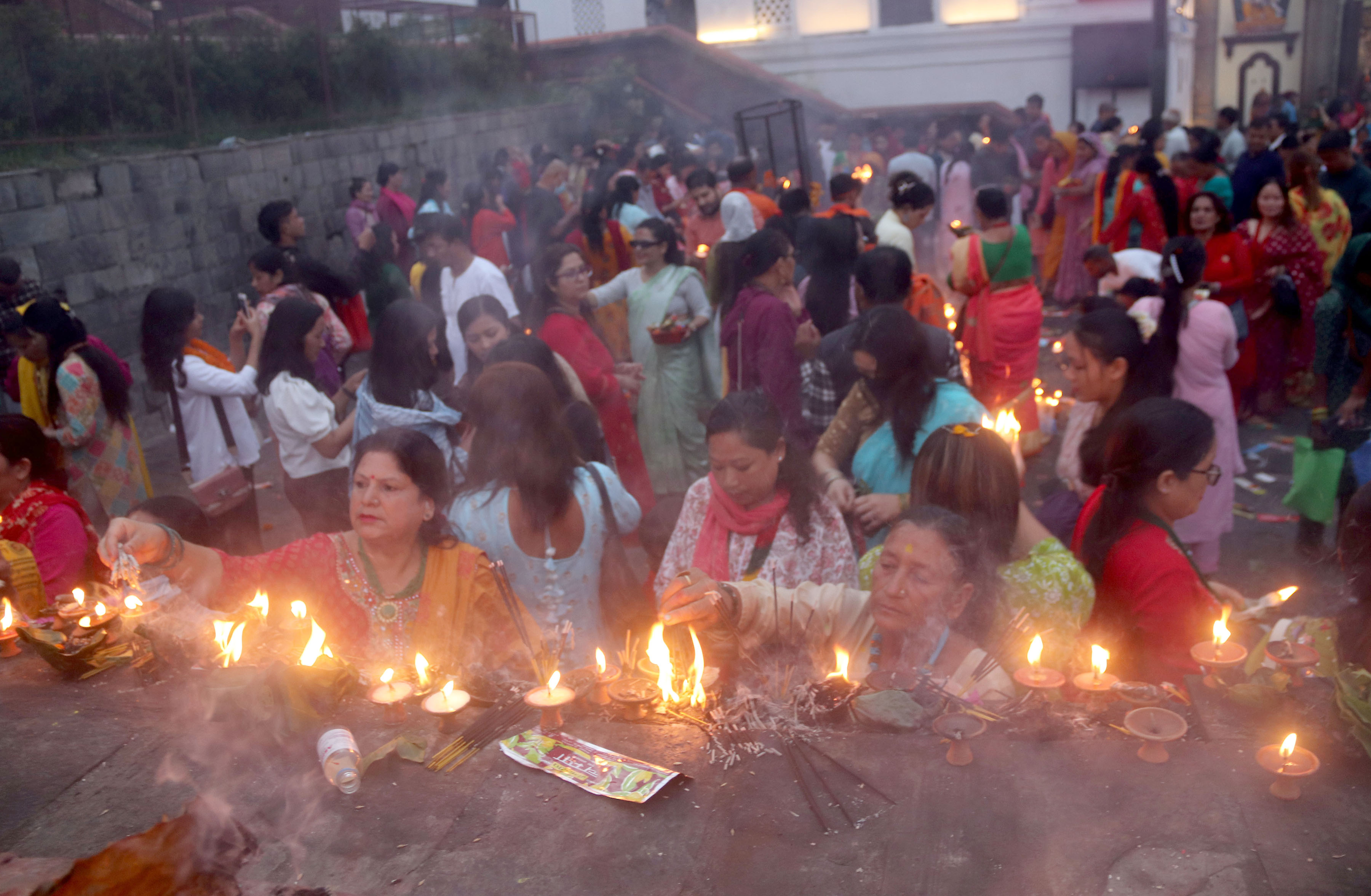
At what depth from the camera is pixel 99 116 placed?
9.65m

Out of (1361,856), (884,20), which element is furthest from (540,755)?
(884,20)

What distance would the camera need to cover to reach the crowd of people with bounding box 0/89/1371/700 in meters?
2.86

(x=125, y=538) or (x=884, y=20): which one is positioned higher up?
(x=884, y=20)

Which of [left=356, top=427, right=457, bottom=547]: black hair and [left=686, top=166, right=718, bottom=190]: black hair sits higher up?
[left=686, top=166, right=718, bottom=190]: black hair

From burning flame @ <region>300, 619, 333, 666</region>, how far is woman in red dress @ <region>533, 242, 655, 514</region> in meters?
2.82

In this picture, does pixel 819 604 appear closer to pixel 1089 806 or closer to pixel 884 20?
pixel 1089 806

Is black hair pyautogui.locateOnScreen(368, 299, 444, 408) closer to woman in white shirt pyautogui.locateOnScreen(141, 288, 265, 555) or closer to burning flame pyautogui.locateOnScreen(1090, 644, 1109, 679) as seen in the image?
woman in white shirt pyautogui.locateOnScreen(141, 288, 265, 555)

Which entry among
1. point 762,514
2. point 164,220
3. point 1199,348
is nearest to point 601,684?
point 762,514

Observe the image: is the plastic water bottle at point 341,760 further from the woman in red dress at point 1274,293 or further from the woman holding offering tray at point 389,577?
the woman in red dress at point 1274,293

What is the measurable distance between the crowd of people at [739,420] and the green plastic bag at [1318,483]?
7cm

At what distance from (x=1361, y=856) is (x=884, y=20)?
24.1 m

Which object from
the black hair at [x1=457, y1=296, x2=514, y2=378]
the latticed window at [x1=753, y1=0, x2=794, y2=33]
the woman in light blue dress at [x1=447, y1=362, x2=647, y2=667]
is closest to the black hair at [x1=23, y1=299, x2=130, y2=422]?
the black hair at [x1=457, y1=296, x2=514, y2=378]

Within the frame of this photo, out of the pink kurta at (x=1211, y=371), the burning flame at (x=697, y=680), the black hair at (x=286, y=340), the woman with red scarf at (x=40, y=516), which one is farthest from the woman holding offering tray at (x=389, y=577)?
the pink kurta at (x=1211, y=371)

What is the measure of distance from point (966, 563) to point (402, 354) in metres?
2.63
